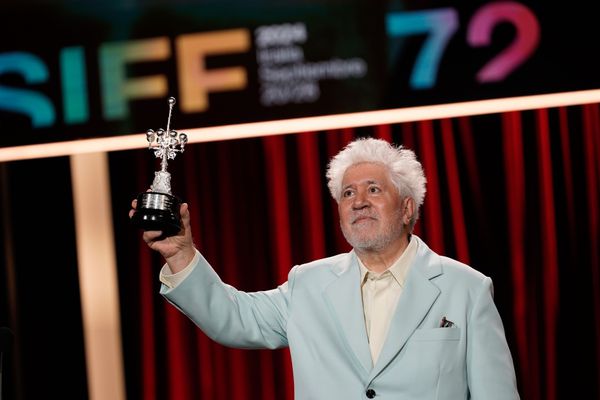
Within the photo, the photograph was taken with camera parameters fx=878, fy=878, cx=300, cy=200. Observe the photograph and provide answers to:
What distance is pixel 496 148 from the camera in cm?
396

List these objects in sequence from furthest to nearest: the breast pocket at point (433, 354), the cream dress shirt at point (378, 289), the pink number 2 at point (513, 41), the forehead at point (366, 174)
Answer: the pink number 2 at point (513, 41)
the forehead at point (366, 174)
the cream dress shirt at point (378, 289)
the breast pocket at point (433, 354)

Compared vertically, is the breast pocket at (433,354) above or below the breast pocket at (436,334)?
below

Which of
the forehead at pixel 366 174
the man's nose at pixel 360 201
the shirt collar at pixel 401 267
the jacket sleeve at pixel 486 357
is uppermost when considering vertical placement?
the forehead at pixel 366 174

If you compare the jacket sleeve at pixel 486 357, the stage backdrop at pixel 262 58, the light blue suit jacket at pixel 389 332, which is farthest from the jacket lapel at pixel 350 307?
the stage backdrop at pixel 262 58

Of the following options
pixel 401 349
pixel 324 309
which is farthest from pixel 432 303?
pixel 324 309

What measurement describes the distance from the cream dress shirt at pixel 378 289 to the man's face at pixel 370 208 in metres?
0.06

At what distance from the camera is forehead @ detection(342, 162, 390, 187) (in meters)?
2.19

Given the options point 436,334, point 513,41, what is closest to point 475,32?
point 513,41

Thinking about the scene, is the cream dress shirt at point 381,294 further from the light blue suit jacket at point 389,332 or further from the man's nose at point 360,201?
the man's nose at point 360,201

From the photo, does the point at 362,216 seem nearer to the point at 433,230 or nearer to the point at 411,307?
the point at 411,307

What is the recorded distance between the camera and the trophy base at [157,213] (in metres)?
1.98

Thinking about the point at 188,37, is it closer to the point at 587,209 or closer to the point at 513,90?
the point at 513,90

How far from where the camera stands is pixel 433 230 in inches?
156

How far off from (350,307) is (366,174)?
340 mm
